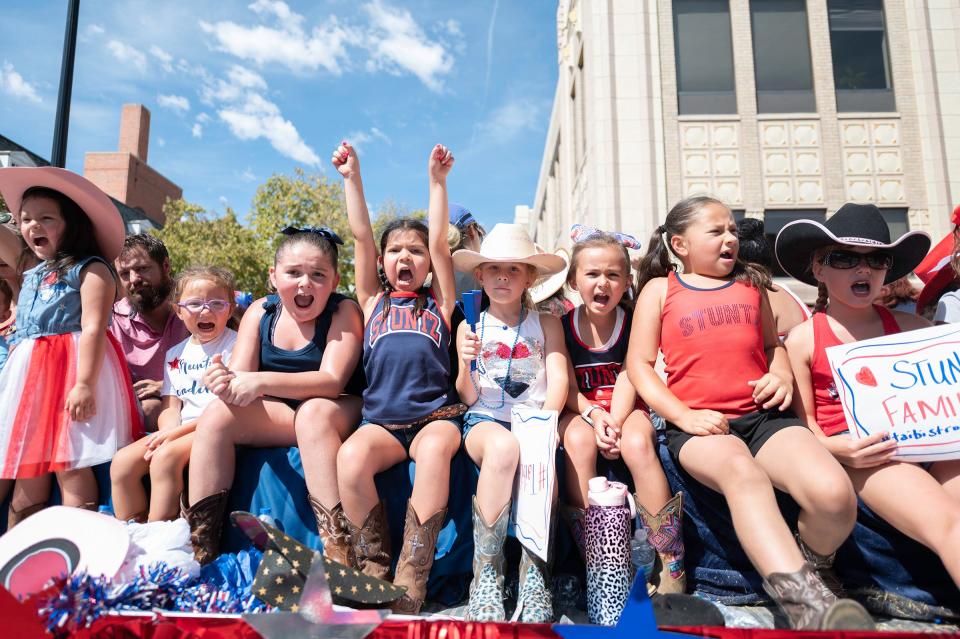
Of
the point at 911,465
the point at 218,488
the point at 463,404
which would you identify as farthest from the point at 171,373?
the point at 911,465

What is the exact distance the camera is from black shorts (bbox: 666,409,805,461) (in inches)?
93.6

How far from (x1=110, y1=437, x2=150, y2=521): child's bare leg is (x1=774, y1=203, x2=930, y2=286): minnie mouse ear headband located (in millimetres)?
3282

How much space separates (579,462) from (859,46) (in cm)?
1427

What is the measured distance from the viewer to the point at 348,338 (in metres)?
2.87

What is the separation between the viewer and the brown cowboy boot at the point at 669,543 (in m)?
2.36

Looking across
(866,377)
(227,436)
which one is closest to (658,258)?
(866,377)

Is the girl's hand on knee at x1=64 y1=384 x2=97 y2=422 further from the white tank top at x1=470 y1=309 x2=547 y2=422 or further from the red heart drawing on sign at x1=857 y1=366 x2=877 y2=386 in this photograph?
the red heart drawing on sign at x1=857 y1=366 x2=877 y2=386

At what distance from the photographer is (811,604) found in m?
1.76

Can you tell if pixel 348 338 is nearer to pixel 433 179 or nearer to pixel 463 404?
pixel 463 404

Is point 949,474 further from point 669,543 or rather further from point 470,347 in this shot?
point 470,347

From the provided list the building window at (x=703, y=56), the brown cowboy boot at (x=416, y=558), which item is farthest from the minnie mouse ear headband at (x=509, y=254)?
the building window at (x=703, y=56)

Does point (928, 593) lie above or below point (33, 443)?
below

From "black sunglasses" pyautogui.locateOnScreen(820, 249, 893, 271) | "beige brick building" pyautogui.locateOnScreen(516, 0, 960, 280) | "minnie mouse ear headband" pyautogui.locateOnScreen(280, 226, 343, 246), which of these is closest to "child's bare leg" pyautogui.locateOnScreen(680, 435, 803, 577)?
"black sunglasses" pyautogui.locateOnScreen(820, 249, 893, 271)

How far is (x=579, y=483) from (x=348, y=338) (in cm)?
132
